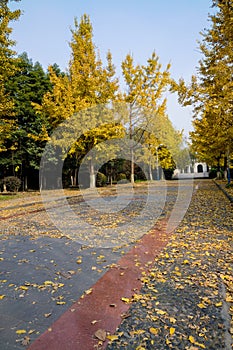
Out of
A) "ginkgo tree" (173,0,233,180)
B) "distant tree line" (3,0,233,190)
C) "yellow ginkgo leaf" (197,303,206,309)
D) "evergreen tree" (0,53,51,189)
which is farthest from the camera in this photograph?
"evergreen tree" (0,53,51,189)

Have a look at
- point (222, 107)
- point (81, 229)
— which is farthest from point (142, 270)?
point (222, 107)

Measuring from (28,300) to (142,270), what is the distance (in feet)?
4.93

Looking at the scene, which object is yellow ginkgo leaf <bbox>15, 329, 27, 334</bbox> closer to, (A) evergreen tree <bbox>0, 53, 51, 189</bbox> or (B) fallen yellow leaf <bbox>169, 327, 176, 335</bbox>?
(B) fallen yellow leaf <bbox>169, 327, 176, 335</bbox>

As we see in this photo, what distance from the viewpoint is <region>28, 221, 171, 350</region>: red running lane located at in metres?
1.99

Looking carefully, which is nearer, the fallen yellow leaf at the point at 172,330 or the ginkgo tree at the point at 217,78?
the fallen yellow leaf at the point at 172,330

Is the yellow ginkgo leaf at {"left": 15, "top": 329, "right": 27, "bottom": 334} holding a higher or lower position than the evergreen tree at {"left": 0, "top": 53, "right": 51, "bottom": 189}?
lower

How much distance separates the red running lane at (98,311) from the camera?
1.99 m

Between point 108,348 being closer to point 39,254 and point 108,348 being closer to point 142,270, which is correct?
point 142,270

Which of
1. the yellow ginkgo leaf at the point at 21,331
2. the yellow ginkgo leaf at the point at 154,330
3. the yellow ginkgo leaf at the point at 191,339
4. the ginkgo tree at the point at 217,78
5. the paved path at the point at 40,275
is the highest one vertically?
the ginkgo tree at the point at 217,78

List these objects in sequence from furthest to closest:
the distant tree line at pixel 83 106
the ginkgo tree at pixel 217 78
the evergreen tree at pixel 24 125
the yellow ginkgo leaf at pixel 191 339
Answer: the evergreen tree at pixel 24 125 < the distant tree line at pixel 83 106 < the ginkgo tree at pixel 217 78 < the yellow ginkgo leaf at pixel 191 339

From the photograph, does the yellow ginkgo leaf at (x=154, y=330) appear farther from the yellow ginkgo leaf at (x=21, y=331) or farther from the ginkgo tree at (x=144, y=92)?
the ginkgo tree at (x=144, y=92)

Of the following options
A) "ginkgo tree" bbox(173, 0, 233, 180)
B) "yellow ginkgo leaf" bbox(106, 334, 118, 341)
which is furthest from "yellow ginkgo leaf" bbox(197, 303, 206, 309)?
"ginkgo tree" bbox(173, 0, 233, 180)

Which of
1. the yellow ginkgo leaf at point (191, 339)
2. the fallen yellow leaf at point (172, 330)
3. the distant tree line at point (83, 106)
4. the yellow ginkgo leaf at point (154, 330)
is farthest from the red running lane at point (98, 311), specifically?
the distant tree line at point (83, 106)

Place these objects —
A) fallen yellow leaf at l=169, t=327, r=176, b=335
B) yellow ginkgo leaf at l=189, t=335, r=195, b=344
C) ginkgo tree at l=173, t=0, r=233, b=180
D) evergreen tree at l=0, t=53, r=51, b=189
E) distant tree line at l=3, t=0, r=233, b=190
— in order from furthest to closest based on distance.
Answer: evergreen tree at l=0, t=53, r=51, b=189 → distant tree line at l=3, t=0, r=233, b=190 → ginkgo tree at l=173, t=0, r=233, b=180 → fallen yellow leaf at l=169, t=327, r=176, b=335 → yellow ginkgo leaf at l=189, t=335, r=195, b=344
